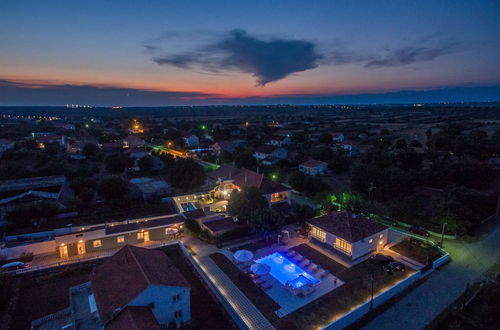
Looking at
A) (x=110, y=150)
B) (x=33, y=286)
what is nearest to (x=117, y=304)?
(x=33, y=286)

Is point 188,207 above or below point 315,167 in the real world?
below

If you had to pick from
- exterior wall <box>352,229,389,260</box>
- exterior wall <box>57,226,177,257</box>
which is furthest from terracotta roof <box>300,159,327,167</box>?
exterior wall <box>57,226,177,257</box>

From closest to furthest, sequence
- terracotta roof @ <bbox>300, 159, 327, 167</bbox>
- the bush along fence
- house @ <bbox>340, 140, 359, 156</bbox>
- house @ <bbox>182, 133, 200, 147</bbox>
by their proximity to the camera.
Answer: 1. the bush along fence
2. terracotta roof @ <bbox>300, 159, 327, 167</bbox>
3. house @ <bbox>340, 140, 359, 156</bbox>
4. house @ <bbox>182, 133, 200, 147</bbox>

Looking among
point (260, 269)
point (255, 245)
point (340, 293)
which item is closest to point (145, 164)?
point (255, 245)

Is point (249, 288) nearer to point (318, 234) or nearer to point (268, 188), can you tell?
point (318, 234)

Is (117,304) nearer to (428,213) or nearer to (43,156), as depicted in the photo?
(428,213)

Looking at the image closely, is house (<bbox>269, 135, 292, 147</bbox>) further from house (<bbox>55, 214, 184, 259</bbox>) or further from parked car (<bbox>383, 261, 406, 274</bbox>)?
parked car (<bbox>383, 261, 406, 274</bbox>)
